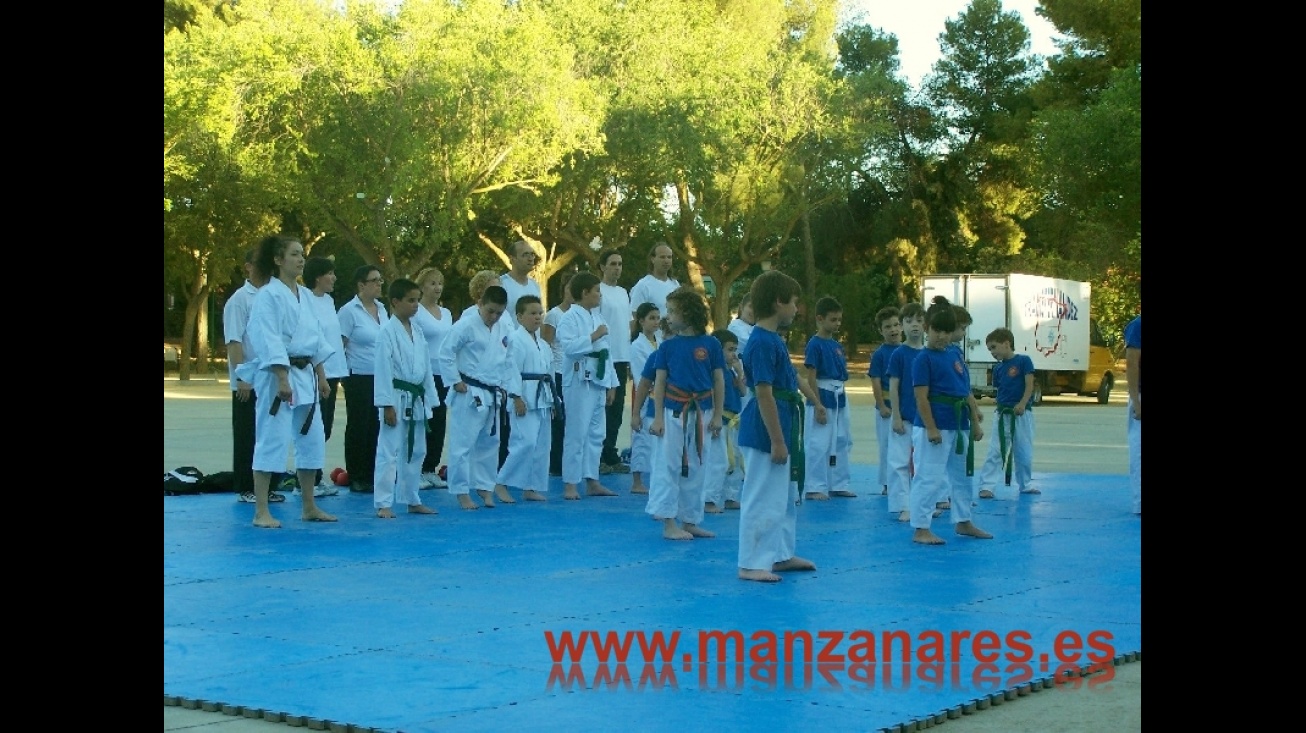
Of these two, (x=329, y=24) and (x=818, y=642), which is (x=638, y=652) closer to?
(x=818, y=642)

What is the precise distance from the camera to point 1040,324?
101ft

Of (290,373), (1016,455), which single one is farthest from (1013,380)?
(290,373)

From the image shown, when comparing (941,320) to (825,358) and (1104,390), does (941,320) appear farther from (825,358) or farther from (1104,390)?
(1104,390)

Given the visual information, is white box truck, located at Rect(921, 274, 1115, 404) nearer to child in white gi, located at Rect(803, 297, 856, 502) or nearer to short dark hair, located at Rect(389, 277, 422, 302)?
child in white gi, located at Rect(803, 297, 856, 502)

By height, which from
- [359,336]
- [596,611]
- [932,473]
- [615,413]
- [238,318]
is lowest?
[596,611]

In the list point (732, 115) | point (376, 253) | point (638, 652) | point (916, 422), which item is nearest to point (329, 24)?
point (376, 253)

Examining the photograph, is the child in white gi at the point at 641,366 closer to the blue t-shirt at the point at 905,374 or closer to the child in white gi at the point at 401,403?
the child in white gi at the point at 401,403

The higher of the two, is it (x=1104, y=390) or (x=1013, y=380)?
(x=1013, y=380)

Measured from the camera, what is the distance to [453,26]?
115 feet

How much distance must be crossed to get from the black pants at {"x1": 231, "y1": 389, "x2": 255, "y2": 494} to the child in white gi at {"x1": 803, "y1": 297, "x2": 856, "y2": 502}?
4.14 meters

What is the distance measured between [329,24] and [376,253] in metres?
5.86

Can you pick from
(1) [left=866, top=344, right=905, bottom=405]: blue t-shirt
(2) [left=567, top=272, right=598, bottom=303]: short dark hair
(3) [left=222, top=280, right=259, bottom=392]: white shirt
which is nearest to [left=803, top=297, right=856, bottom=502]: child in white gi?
(1) [left=866, top=344, right=905, bottom=405]: blue t-shirt

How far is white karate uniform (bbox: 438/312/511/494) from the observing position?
10930mm

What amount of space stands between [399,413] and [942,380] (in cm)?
377
